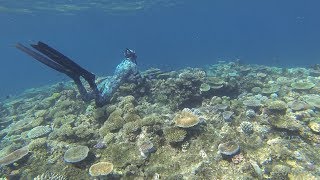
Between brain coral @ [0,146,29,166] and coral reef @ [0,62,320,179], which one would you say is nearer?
coral reef @ [0,62,320,179]

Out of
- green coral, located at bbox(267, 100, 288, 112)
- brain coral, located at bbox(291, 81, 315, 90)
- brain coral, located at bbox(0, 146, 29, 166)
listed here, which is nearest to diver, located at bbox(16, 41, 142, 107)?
brain coral, located at bbox(0, 146, 29, 166)

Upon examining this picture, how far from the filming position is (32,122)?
12562 mm

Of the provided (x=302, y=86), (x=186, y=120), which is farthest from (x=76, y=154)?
(x=302, y=86)

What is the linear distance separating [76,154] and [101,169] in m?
1.10

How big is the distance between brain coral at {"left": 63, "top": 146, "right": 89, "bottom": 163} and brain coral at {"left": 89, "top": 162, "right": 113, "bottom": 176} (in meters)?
0.57

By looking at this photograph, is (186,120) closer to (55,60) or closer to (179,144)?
(179,144)

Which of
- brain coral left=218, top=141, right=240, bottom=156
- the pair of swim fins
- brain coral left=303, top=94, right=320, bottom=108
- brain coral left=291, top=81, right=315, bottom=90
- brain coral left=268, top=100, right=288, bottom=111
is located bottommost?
brain coral left=291, top=81, right=315, bottom=90

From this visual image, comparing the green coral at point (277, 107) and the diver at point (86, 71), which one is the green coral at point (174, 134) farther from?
the diver at point (86, 71)

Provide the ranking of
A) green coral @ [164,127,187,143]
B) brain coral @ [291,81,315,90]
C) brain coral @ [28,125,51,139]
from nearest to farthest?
green coral @ [164,127,187,143] → brain coral @ [28,125,51,139] → brain coral @ [291,81,315,90]

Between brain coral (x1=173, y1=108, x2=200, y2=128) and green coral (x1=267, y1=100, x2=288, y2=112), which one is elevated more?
brain coral (x1=173, y1=108, x2=200, y2=128)

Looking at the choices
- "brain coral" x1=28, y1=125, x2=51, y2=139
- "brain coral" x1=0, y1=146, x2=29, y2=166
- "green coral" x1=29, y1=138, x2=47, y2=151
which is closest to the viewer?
"brain coral" x1=0, y1=146, x2=29, y2=166

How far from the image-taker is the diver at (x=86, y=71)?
353 inches

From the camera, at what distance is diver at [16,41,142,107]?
897cm

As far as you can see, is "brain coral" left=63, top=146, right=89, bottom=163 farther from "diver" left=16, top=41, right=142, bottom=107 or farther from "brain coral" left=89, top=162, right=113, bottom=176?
"diver" left=16, top=41, right=142, bottom=107
